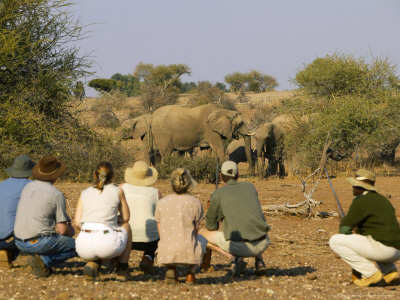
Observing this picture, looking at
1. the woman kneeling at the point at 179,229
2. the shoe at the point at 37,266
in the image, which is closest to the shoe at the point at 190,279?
the woman kneeling at the point at 179,229

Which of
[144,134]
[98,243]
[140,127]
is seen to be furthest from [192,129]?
[98,243]

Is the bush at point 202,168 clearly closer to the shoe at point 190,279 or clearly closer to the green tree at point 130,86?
the shoe at point 190,279

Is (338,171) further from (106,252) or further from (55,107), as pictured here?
(106,252)

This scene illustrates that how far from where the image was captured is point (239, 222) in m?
7.23

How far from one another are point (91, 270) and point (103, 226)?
454 mm

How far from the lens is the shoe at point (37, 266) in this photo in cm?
683

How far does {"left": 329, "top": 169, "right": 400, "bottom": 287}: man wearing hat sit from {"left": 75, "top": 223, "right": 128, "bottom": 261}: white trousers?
7.71 ft

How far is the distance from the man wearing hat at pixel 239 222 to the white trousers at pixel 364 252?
2.72 ft

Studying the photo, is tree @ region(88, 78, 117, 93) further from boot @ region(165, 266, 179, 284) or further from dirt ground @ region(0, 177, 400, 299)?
boot @ region(165, 266, 179, 284)

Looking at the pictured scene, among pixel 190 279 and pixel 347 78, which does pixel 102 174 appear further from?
pixel 347 78

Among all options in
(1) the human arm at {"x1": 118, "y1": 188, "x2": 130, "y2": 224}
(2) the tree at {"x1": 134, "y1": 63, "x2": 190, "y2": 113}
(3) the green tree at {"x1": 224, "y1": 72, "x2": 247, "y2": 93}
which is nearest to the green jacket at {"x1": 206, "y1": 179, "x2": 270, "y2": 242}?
(1) the human arm at {"x1": 118, "y1": 188, "x2": 130, "y2": 224}

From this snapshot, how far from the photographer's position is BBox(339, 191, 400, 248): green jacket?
6.93 meters

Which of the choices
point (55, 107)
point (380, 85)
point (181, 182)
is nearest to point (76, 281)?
point (181, 182)

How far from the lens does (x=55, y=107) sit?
1898 centimetres
